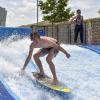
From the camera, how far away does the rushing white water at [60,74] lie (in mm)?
8836

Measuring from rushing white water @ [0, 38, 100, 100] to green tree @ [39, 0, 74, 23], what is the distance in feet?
87.2

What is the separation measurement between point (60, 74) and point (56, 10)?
31103 mm

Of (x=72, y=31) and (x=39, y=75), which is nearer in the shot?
(x=39, y=75)

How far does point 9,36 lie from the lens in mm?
14977

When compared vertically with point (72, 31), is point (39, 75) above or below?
below

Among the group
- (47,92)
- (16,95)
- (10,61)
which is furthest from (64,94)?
(10,61)

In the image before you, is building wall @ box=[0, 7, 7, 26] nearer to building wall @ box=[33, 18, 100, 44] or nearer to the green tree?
building wall @ box=[33, 18, 100, 44]

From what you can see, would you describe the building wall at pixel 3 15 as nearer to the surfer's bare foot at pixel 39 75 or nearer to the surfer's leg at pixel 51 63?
the surfer's bare foot at pixel 39 75

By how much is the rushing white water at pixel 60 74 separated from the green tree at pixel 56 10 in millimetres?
26567

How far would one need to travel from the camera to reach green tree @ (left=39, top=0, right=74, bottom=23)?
4081 cm

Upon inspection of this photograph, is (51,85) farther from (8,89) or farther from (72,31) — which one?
(72,31)

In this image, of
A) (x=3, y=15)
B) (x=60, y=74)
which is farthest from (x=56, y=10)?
(x=60, y=74)

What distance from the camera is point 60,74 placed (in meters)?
10.8

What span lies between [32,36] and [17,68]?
1.44m
